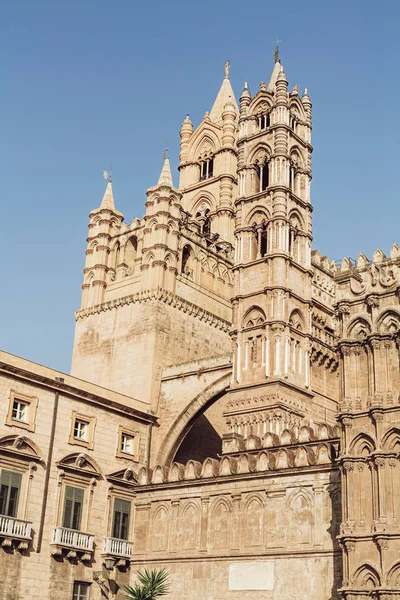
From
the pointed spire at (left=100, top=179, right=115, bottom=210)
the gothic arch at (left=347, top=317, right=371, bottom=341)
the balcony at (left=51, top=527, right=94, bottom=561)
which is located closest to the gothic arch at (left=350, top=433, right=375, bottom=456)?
the gothic arch at (left=347, top=317, right=371, bottom=341)

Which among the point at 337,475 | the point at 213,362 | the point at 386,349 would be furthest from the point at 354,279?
the point at 213,362

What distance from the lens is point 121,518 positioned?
125 ft

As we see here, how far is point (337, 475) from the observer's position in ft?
98.6

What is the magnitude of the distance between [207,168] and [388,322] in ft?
149

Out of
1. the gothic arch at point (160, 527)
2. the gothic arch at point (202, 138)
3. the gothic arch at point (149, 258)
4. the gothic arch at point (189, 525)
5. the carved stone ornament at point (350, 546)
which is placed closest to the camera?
the carved stone ornament at point (350, 546)

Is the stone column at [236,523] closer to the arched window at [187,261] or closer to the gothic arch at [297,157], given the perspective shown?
the gothic arch at [297,157]

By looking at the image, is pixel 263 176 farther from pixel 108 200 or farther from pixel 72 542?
pixel 72 542

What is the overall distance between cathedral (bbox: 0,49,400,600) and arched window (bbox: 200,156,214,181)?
463 inches

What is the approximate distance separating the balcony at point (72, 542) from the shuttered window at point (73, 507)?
513 mm

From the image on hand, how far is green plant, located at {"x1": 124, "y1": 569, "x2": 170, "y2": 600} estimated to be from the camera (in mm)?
32969

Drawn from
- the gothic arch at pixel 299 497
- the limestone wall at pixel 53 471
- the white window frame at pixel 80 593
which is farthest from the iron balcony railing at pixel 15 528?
the gothic arch at pixel 299 497

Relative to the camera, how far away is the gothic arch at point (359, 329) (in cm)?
2686

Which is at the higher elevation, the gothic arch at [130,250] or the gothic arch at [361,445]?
the gothic arch at [130,250]

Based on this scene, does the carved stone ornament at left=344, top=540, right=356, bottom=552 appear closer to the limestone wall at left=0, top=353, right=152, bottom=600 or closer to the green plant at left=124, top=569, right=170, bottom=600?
the green plant at left=124, top=569, right=170, bottom=600
